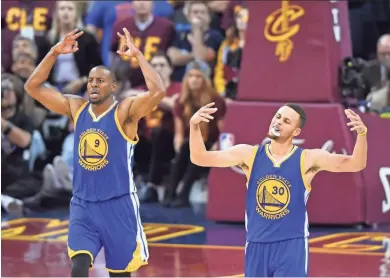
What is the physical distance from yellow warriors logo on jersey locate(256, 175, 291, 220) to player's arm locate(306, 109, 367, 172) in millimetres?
240

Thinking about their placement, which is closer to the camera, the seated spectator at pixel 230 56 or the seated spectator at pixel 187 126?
the seated spectator at pixel 187 126

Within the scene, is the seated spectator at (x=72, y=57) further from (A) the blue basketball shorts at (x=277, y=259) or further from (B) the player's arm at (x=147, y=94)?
(A) the blue basketball shorts at (x=277, y=259)

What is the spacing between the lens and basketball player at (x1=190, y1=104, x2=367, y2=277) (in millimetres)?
6844

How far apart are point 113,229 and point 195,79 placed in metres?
4.97

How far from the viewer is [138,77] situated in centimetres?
1334

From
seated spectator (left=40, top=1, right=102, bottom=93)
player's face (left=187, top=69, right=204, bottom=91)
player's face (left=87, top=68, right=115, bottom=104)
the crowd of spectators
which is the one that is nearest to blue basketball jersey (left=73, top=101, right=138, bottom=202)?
player's face (left=87, top=68, right=115, bottom=104)

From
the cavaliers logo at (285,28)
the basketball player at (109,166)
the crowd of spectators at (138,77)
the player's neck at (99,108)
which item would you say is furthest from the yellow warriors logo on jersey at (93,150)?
the crowd of spectators at (138,77)

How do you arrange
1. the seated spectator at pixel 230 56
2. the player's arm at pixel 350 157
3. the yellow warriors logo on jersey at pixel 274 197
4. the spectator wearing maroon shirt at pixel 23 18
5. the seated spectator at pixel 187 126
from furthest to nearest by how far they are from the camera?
1. the spectator wearing maroon shirt at pixel 23 18
2. the seated spectator at pixel 230 56
3. the seated spectator at pixel 187 126
4. the yellow warriors logo on jersey at pixel 274 197
5. the player's arm at pixel 350 157

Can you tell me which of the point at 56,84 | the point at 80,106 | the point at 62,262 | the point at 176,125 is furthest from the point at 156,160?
the point at 80,106

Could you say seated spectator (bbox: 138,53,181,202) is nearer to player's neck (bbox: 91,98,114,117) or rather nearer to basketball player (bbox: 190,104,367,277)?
player's neck (bbox: 91,98,114,117)

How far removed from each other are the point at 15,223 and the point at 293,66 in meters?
3.42

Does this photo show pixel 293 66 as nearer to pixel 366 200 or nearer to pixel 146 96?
pixel 366 200

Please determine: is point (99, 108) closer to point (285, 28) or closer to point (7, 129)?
point (285, 28)

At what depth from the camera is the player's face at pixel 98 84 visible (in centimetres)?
757
